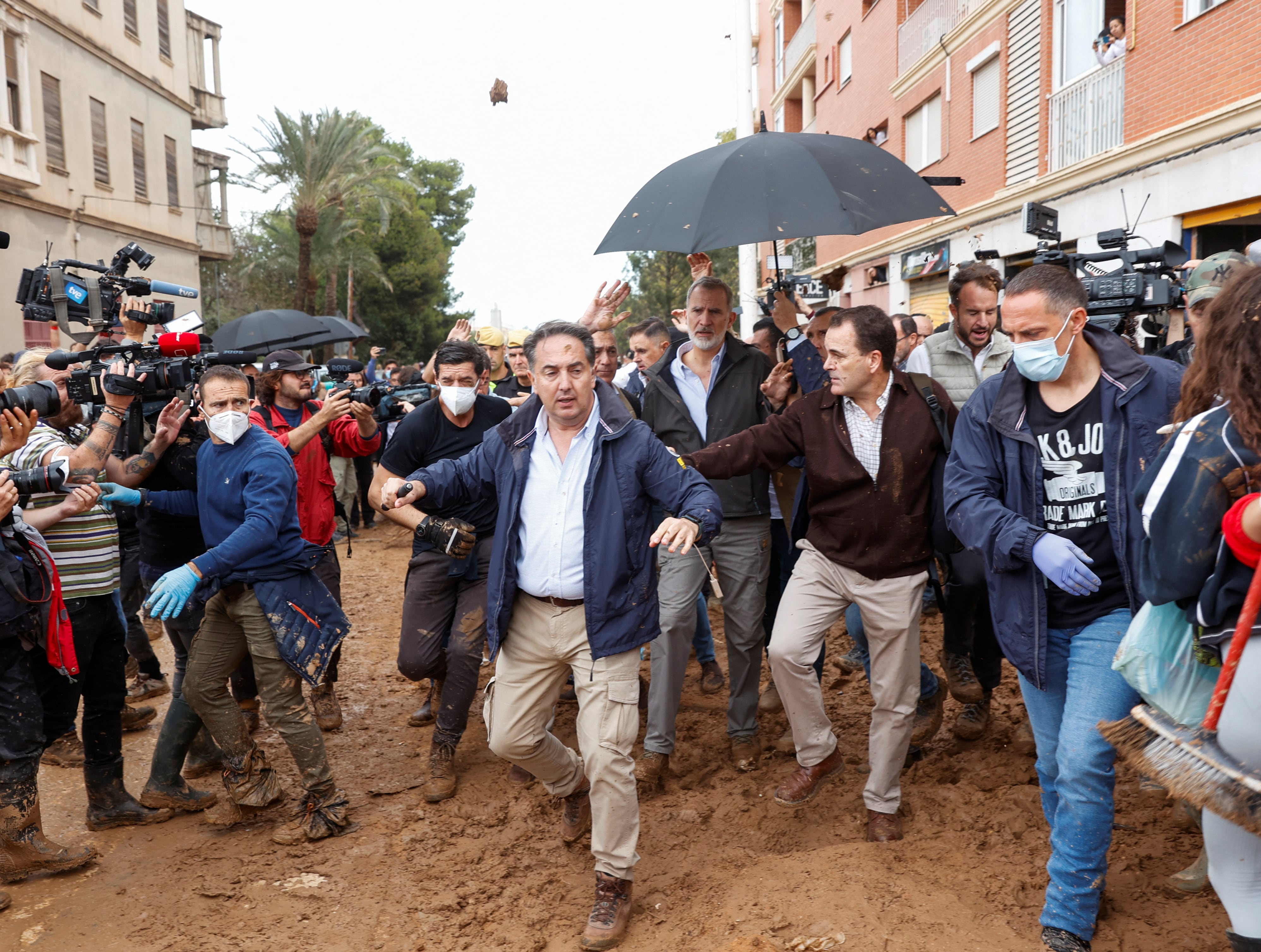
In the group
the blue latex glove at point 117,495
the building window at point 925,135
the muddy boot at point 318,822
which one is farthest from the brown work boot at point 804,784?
the building window at point 925,135

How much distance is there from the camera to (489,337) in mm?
8133

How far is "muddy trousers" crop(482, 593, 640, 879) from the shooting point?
368 centimetres

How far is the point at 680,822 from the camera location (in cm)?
453

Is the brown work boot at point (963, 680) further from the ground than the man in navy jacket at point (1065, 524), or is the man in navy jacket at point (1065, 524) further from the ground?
the man in navy jacket at point (1065, 524)

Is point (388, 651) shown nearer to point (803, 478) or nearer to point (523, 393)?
point (523, 393)

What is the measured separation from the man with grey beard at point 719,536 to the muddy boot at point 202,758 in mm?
2381

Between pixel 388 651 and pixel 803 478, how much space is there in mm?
4354

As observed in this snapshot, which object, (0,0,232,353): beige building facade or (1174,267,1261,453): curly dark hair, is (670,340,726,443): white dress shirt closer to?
(1174,267,1261,453): curly dark hair

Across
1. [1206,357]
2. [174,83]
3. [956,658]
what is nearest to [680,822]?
[956,658]

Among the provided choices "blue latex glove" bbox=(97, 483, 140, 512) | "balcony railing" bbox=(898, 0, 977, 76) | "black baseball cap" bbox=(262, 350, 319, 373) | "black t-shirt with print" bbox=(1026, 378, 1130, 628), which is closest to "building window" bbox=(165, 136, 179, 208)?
"balcony railing" bbox=(898, 0, 977, 76)

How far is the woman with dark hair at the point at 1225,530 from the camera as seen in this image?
7.57 feet

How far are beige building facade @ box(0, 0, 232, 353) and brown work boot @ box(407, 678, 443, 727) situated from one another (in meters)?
15.6

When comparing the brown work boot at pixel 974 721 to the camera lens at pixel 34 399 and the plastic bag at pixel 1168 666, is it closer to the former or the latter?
the plastic bag at pixel 1168 666

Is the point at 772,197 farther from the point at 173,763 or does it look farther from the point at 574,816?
the point at 173,763
